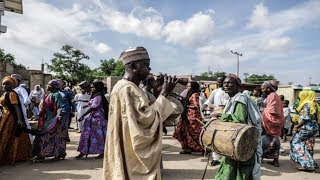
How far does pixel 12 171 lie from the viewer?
6.24m

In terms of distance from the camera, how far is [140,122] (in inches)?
101

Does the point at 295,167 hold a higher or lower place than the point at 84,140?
lower

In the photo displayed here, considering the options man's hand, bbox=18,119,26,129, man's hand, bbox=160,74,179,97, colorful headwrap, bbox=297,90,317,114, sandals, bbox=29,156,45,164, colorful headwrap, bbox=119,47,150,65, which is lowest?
sandals, bbox=29,156,45,164

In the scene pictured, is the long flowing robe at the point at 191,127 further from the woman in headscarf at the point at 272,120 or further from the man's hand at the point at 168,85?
the man's hand at the point at 168,85

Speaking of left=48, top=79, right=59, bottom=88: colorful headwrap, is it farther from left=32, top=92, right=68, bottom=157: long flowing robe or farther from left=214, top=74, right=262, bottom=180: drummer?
left=214, top=74, right=262, bottom=180: drummer

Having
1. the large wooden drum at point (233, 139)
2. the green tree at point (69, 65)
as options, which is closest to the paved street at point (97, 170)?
the large wooden drum at point (233, 139)

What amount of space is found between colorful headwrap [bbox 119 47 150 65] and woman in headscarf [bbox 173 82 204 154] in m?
5.13

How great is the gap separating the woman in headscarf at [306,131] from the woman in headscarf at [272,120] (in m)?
0.38

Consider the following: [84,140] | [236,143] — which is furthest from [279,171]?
[84,140]

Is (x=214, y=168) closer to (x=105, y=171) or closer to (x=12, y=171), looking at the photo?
(x=12, y=171)

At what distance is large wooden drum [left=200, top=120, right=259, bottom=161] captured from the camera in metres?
3.69

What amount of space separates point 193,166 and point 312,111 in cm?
265

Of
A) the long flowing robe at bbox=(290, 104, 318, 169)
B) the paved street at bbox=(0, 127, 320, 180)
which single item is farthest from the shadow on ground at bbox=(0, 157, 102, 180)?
the long flowing robe at bbox=(290, 104, 318, 169)

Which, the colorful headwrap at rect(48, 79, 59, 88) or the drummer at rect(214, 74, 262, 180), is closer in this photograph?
the drummer at rect(214, 74, 262, 180)
